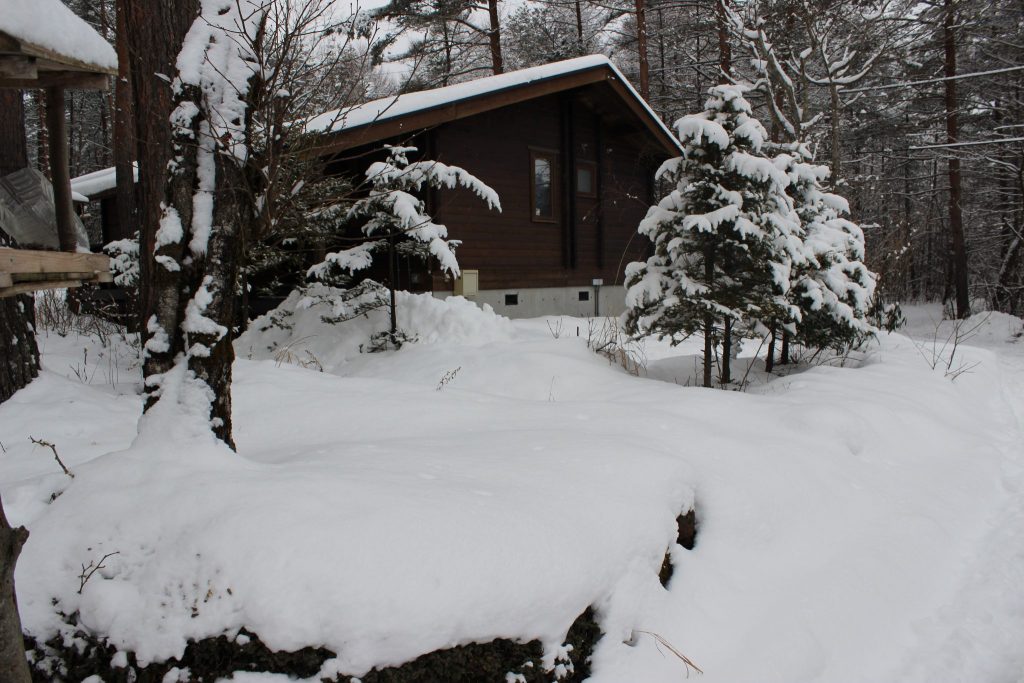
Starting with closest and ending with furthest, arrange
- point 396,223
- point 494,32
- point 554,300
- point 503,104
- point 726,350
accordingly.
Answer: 1. point 726,350
2. point 396,223
3. point 503,104
4. point 554,300
5. point 494,32

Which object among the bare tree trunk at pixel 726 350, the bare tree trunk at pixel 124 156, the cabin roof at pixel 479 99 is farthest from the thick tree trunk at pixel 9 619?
the bare tree trunk at pixel 124 156

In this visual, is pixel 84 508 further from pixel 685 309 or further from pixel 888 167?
pixel 888 167

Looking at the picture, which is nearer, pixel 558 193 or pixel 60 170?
pixel 60 170

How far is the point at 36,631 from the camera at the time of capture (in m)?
2.48

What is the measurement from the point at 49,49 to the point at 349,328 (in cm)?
745

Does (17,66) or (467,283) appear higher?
(17,66)

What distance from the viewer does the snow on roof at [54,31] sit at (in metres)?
2.09

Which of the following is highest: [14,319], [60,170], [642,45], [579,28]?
[579,28]

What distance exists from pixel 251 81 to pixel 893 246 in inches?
480

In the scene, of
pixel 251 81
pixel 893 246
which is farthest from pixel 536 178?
pixel 251 81

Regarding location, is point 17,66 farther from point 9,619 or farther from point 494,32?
point 494,32

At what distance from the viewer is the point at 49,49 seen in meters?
2.26

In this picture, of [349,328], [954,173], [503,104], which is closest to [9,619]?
[349,328]

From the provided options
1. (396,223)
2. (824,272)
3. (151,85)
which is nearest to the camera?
(151,85)
